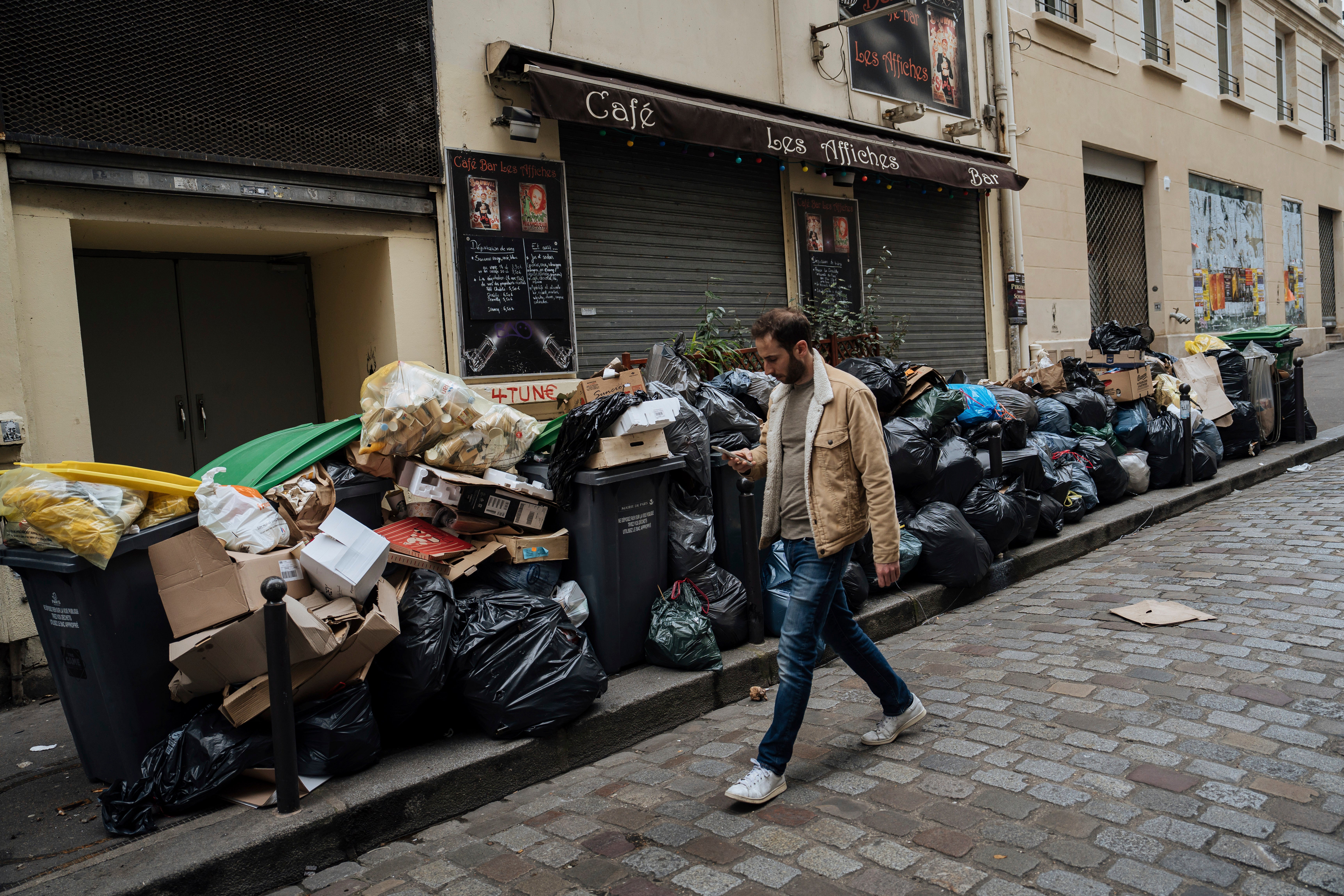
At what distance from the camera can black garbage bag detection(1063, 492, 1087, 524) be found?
24.4 feet

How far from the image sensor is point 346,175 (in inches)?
237

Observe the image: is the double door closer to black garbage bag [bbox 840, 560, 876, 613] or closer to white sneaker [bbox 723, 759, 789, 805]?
black garbage bag [bbox 840, 560, 876, 613]

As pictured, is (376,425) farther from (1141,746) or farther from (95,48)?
(1141,746)

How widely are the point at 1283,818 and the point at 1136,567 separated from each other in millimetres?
3754

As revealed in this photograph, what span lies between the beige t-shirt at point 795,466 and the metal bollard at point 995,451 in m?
3.14

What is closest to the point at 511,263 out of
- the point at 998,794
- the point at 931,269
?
the point at 998,794

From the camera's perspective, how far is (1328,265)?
22297 millimetres

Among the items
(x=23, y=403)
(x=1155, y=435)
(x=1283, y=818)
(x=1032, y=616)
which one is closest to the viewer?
(x=1283, y=818)

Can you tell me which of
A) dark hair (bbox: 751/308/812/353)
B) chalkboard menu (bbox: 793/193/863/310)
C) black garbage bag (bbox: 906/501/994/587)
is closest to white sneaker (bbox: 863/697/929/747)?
dark hair (bbox: 751/308/812/353)

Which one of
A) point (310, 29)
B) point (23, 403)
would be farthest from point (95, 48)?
point (23, 403)

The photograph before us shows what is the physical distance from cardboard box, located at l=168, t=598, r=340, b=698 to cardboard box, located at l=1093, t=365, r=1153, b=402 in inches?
305

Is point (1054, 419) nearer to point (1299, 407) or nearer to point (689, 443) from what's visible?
point (689, 443)

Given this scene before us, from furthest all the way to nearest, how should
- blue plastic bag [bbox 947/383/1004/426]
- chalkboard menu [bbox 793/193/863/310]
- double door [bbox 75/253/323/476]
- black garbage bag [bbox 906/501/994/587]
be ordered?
chalkboard menu [bbox 793/193/863/310] → blue plastic bag [bbox 947/383/1004/426] → double door [bbox 75/253/323/476] → black garbage bag [bbox 906/501/994/587]

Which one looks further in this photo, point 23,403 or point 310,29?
point 310,29
